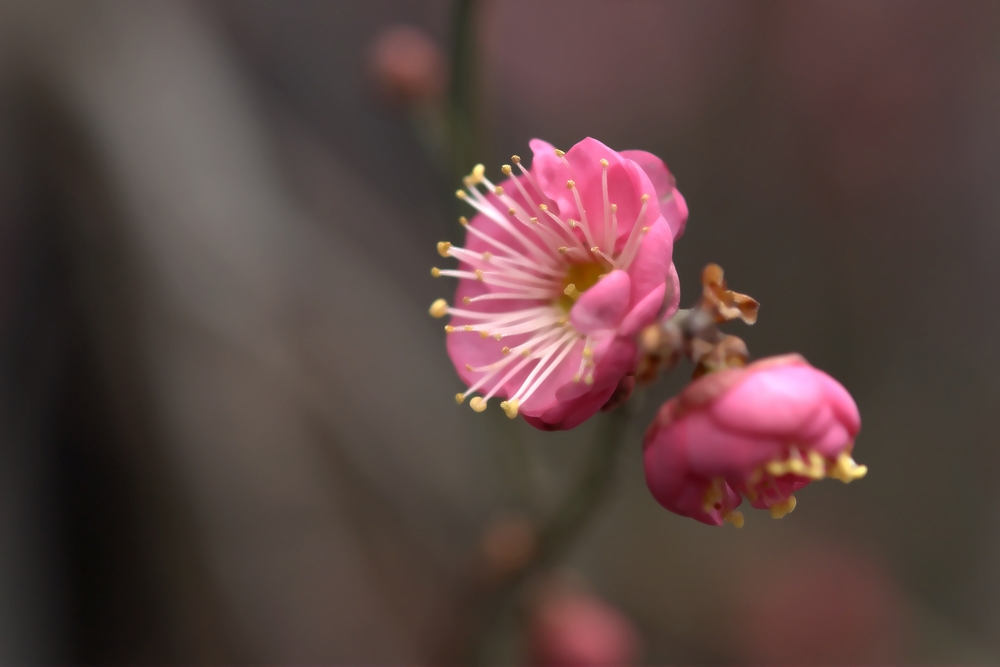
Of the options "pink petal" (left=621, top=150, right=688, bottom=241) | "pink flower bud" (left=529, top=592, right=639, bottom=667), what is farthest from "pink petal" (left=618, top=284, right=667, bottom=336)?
"pink flower bud" (left=529, top=592, right=639, bottom=667)

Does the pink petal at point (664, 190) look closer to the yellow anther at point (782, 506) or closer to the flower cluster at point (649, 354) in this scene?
the flower cluster at point (649, 354)

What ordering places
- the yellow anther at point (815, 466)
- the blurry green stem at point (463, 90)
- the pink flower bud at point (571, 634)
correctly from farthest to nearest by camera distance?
1. the pink flower bud at point (571, 634)
2. the blurry green stem at point (463, 90)
3. the yellow anther at point (815, 466)

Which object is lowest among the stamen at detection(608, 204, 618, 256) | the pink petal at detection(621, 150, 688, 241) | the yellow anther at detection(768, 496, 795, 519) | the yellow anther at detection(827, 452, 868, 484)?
the yellow anther at detection(768, 496, 795, 519)

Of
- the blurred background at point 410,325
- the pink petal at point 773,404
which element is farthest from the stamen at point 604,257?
the blurred background at point 410,325

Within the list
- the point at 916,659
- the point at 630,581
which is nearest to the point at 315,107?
the point at 630,581

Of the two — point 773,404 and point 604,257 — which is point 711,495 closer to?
point 773,404

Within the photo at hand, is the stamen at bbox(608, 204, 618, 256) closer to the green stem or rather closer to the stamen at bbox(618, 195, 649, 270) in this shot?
the stamen at bbox(618, 195, 649, 270)

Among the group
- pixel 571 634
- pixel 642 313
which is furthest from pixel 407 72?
pixel 571 634

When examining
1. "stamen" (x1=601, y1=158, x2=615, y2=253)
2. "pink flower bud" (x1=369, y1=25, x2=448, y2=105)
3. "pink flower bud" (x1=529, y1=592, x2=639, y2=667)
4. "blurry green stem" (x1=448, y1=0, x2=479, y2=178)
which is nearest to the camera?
"stamen" (x1=601, y1=158, x2=615, y2=253)
